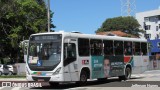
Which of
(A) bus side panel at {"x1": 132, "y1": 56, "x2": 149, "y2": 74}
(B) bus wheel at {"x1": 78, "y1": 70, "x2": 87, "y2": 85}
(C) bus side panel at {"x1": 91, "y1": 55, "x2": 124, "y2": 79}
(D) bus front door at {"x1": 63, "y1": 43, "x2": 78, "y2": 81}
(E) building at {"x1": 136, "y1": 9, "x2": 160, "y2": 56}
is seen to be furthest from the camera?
(E) building at {"x1": 136, "y1": 9, "x2": 160, "y2": 56}

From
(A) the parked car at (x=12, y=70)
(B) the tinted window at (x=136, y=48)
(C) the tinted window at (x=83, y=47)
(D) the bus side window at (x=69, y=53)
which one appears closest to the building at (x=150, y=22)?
(A) the parked car at (x=12, y=70)

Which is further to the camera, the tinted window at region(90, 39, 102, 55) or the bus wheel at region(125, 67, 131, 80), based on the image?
the bus wheel at region(125, 67, 131, 80)

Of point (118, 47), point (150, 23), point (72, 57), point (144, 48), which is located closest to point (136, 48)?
point (144, 48)

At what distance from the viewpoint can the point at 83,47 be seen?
72.7 ft

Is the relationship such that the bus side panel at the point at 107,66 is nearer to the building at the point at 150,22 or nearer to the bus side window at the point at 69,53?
the bus side window at the point at 69,53

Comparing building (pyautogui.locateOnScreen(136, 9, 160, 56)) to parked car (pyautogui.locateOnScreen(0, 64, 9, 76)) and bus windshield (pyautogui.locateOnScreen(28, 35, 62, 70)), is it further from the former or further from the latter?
bus windshield (pyautogui.locateOnScreen(28, 35, 62, 70))

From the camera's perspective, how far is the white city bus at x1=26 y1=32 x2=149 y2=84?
20.3m

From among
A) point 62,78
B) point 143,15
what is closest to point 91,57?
point 62,78

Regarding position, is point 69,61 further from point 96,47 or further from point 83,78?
point 96,47

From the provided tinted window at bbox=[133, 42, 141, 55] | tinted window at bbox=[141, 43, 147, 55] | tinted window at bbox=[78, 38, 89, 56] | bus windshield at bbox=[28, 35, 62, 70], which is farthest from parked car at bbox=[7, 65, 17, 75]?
bus windshield at bbox=[28, 35, 62, 70]

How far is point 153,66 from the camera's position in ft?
197

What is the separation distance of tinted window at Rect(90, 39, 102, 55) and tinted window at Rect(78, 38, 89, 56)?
1.69ft

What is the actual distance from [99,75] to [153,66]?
37548mm

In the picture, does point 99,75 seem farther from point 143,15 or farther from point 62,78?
point 143,15
